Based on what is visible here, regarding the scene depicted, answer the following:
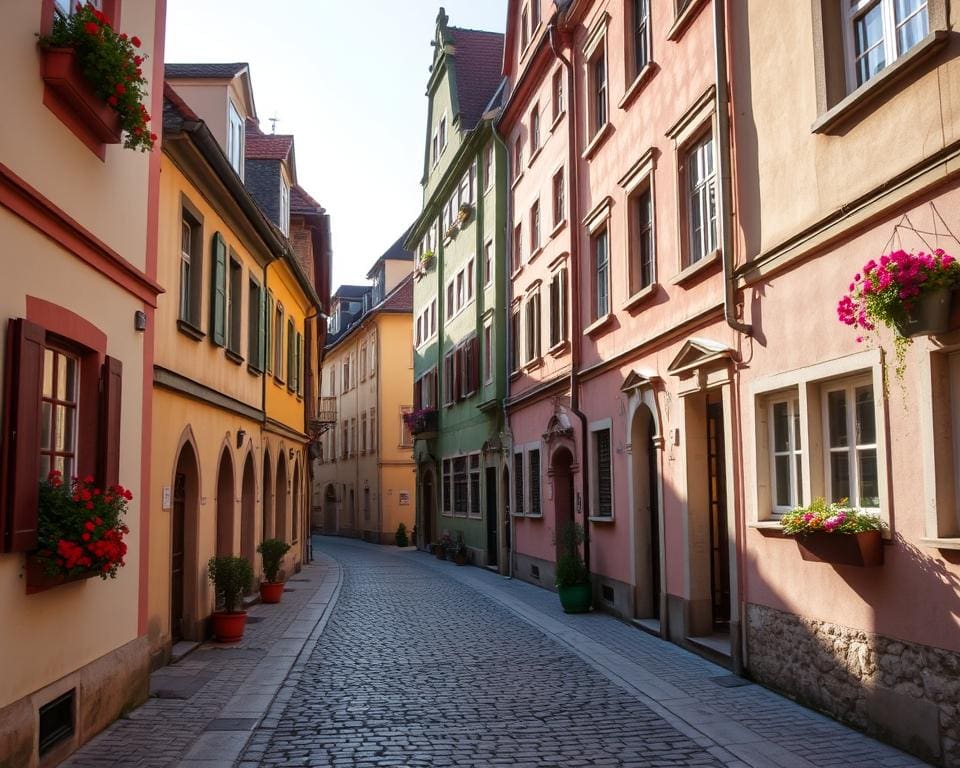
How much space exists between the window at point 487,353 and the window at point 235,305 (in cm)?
1027

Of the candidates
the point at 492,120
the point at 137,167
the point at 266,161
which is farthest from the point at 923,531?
the point at 492,120

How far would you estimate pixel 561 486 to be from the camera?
20203 millimetres

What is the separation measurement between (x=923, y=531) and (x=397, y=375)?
40555 millimetres

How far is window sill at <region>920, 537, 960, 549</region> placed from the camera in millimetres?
6891

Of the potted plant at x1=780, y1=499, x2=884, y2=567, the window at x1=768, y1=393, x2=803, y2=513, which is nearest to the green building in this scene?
the window at x1=768, y1=393, x2=803, y2=513

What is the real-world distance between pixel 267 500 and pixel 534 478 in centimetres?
577

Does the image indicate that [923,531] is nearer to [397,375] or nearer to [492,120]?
[492,120]

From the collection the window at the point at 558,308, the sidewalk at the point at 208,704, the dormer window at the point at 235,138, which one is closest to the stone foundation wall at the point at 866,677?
the sidewalk at the point at 208,704

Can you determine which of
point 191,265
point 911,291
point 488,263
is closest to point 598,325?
point 191,265

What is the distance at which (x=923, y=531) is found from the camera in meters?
7.39

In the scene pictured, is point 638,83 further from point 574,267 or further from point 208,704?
point 208,704

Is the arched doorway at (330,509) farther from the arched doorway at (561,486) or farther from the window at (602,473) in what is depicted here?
the window at (602,473)

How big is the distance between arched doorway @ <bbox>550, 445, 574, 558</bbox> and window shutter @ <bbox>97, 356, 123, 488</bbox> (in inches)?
475

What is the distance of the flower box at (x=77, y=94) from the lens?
7.08 m
